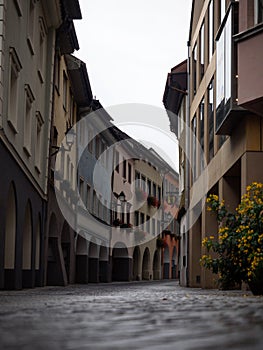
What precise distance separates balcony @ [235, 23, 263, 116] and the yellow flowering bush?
219cm

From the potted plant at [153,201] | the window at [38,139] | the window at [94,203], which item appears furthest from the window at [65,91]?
the potted plant at [153,201]

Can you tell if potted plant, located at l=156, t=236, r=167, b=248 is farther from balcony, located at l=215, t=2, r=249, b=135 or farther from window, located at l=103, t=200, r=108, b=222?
balcony, located at l=215, t=2, r=249, b=135

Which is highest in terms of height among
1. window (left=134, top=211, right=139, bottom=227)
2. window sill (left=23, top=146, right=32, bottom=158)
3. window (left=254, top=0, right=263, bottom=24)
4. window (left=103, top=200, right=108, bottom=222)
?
window (left=254, top=0, right=263, bottom=24)

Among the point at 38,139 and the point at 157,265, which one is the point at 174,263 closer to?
the point at 157,265

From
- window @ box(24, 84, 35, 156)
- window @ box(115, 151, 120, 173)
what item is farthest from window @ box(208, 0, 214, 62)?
window @ box(115, 151, 120, 173)

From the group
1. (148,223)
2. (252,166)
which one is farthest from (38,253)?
(148,223)

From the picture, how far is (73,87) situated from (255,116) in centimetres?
1900

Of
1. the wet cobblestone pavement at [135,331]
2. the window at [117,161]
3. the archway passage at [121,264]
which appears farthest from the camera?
the archway passage at [121,264]

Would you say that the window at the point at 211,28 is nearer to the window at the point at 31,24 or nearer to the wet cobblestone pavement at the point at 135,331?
the window at the point at 31,24

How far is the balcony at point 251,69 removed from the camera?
1650cm

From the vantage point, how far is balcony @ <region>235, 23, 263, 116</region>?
1650cm

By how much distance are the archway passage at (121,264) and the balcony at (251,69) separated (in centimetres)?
3855

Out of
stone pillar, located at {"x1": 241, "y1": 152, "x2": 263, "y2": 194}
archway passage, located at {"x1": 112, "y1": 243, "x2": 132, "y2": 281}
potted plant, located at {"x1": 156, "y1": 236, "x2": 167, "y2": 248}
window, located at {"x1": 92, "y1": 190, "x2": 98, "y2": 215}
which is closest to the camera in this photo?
stone pillar, located at {"x1": 241, "y1": 152, "x2": 263, "y2": 194}

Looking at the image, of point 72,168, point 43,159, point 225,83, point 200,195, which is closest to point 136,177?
point 72,168
